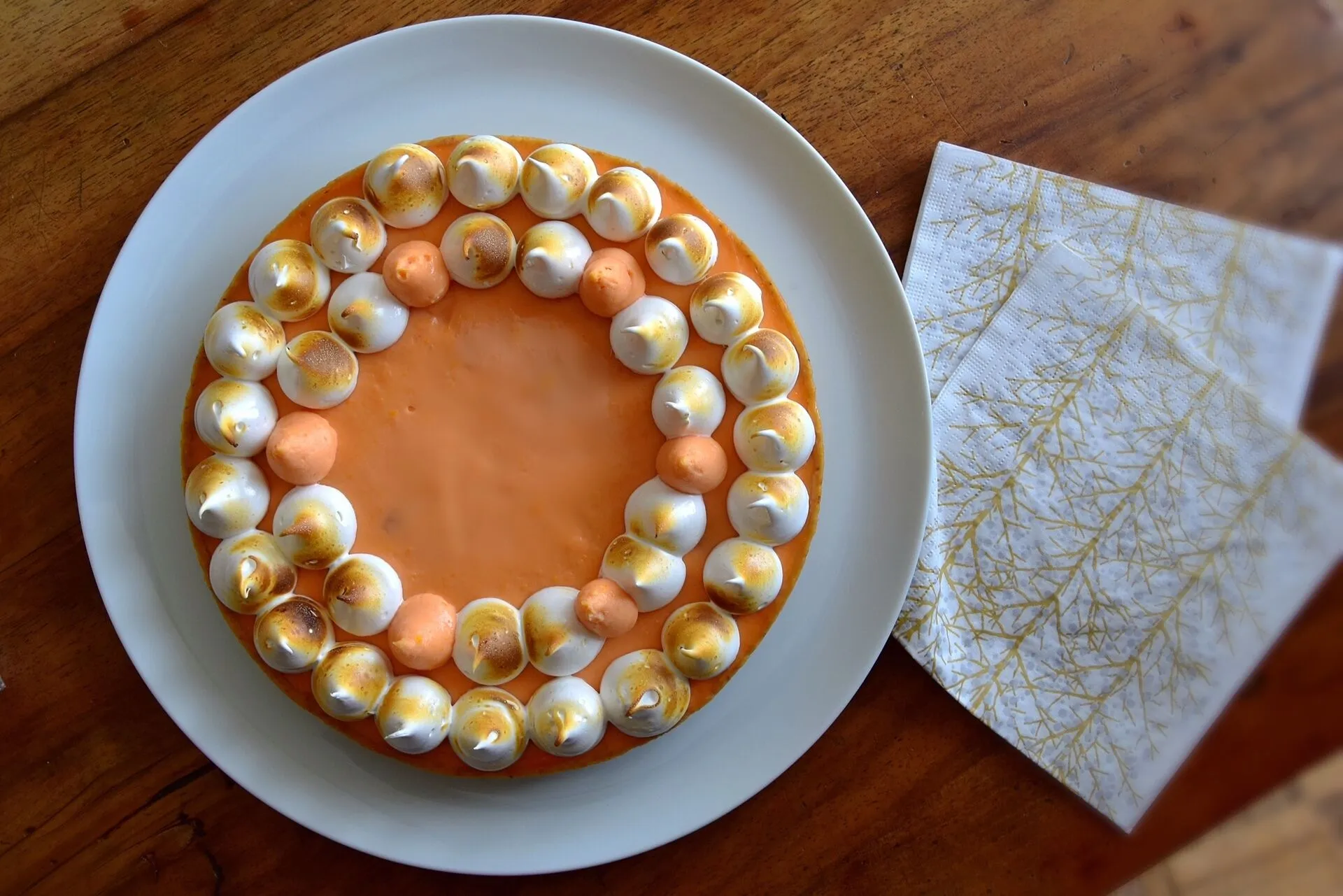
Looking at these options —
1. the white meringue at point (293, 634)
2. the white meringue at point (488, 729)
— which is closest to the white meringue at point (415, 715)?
the white meringue at point (488, 729)

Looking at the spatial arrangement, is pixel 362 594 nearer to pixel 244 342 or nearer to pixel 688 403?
pixel 244 342

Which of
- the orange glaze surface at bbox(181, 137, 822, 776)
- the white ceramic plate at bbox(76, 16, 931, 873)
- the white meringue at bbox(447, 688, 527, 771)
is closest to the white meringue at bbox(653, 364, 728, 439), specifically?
the orange glaze surface at bbox(181, 137, 822, 776)

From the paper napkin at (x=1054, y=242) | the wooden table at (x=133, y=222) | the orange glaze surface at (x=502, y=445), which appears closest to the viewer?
the paper napkin at (x=1054, y=242)

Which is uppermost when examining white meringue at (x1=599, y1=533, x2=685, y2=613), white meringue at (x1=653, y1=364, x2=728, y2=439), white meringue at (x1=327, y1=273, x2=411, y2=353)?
white meringue at (x1=327, y1=273, x2=411, y2=353)

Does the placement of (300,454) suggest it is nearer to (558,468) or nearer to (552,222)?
(558,468)

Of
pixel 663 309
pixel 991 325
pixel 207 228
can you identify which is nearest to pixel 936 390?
pixel 991 325

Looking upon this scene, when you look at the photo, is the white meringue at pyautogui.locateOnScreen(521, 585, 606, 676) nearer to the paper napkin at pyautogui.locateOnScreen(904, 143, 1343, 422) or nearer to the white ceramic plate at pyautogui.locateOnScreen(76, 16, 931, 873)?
the white ceramic plate at pyautogui.locateOnScreen(76, 16, 931, 873)

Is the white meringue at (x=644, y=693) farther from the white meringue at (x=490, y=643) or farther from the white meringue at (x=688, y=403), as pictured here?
the white meringue at (x=688, y=403)
